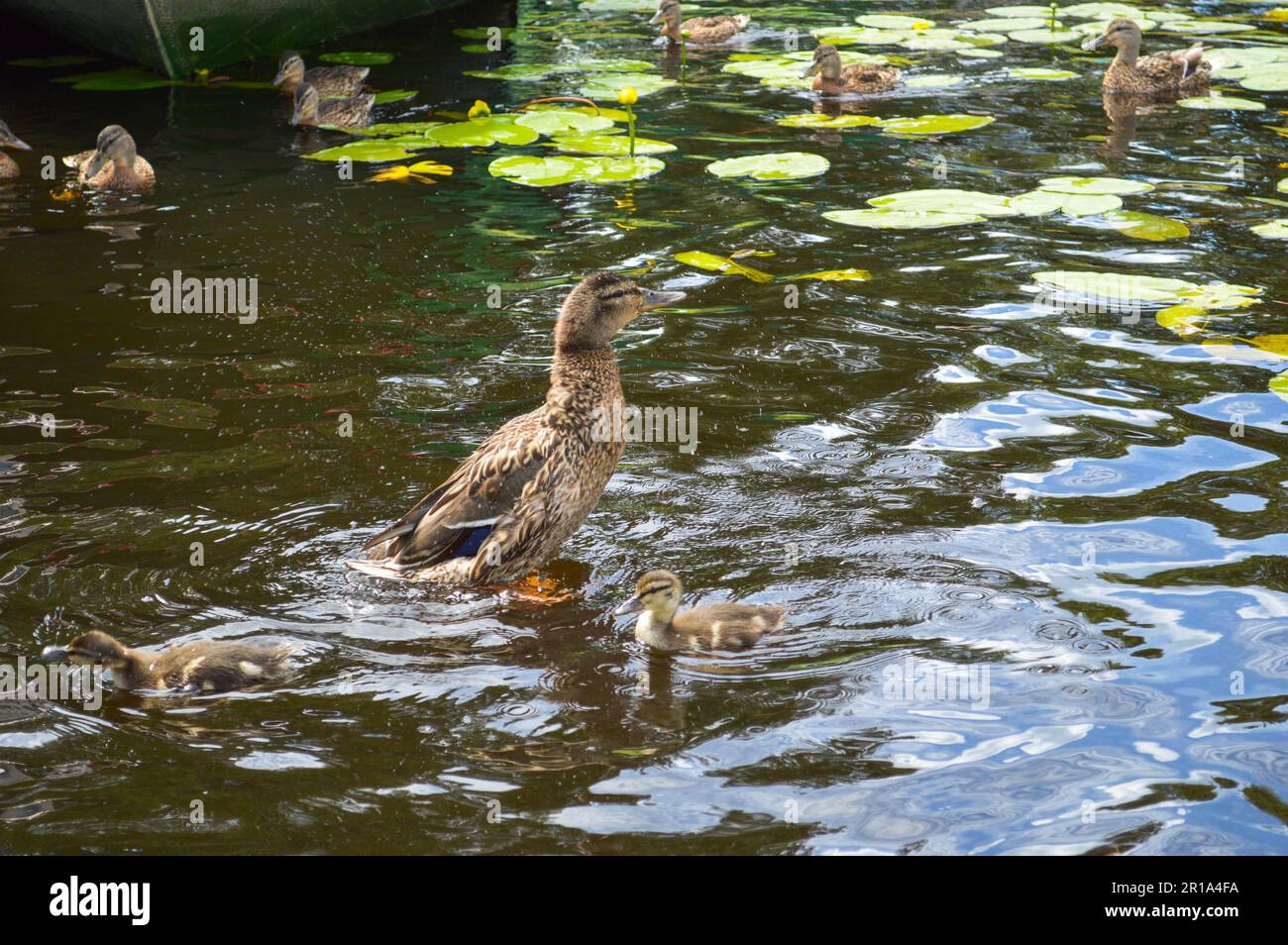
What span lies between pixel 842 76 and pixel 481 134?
3.90 meters

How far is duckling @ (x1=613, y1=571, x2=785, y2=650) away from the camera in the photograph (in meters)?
5.75

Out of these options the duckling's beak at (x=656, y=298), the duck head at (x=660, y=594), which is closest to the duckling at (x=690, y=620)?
the duck head at (x=660, y=594)

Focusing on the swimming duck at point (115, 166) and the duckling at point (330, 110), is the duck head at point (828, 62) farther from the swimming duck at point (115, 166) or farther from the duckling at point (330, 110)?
the swimming duck at point (115, 166)

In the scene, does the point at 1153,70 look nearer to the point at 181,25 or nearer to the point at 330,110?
the point at 330,110

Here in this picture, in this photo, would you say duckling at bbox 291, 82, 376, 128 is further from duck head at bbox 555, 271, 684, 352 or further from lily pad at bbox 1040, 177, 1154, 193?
duck head at bbox 555, 271, 684, 352

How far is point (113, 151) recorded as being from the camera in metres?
11.4

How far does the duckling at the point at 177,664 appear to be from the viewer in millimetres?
5453

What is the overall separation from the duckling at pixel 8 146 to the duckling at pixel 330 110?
2.38m

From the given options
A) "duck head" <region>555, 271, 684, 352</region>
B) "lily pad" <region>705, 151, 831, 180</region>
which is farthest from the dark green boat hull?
"duck head" <region>555, 271, 684, 352</region>

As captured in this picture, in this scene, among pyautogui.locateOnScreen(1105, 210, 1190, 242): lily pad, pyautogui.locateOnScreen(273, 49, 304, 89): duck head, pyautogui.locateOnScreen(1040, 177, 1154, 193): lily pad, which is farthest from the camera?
pyautogui.locateOnScreen(273, 49, 304, 89): duck head

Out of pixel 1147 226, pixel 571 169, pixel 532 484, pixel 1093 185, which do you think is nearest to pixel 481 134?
pixel 571 169

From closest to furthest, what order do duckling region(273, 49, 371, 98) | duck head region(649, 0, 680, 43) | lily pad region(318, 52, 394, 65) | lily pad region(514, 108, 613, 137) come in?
1. lily pad region(514, 108, 613, 137)
2. duckling region(273, 49, 371, 98)
3. lily pad region(318, 52, 394, 65)
4. duck head region(649, 0, 680, 43)

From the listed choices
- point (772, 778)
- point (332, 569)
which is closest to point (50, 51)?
point (332, 569)

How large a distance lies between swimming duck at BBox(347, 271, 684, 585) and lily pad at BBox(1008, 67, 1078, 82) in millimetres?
9852
